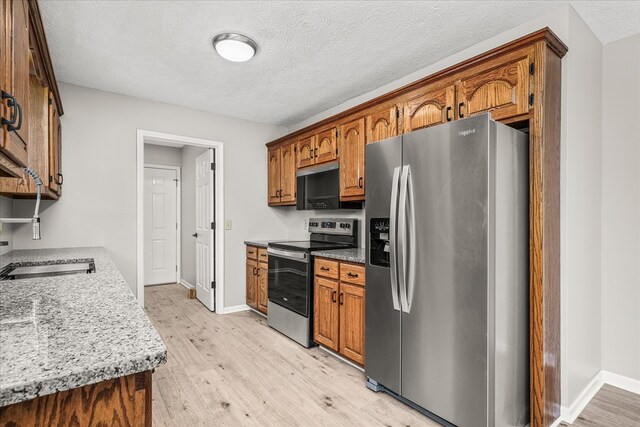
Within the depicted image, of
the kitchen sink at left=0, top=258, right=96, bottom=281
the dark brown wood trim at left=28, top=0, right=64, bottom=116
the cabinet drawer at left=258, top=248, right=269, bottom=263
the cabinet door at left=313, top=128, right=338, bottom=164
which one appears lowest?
the cabinet drawer at left=258, top=248, right=269, bottom=263

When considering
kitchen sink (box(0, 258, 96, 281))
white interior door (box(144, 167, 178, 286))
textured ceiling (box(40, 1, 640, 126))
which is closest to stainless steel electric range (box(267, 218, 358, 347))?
textured ceiling (box(40, 1, 640, 126))

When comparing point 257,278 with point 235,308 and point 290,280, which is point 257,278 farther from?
point 290,280

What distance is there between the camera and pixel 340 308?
9.32 feet

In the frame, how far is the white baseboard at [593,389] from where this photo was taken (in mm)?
2064

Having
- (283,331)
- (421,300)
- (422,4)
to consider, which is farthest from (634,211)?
(283,331)

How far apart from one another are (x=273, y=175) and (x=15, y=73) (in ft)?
11.1

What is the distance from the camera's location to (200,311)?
4.32 meters

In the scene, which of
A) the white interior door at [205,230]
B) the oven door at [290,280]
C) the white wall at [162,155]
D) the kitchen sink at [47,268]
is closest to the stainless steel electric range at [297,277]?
the oven door at [290,280]

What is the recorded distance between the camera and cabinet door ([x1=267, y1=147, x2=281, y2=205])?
4336mm

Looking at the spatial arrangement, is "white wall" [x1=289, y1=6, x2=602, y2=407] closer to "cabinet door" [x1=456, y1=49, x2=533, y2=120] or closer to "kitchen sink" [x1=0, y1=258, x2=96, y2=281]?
"cabinet door" [x1=456, y1=49, x2=533, y2=120]

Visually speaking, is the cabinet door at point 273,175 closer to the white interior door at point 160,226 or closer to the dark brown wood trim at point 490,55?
the dark brown wood trim at point 490,55

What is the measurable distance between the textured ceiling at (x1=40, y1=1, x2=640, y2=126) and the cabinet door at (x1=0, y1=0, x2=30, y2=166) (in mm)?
1033

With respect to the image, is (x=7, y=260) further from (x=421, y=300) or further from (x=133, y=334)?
(x=421, y=300)

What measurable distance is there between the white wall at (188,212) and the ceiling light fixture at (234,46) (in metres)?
2.97
